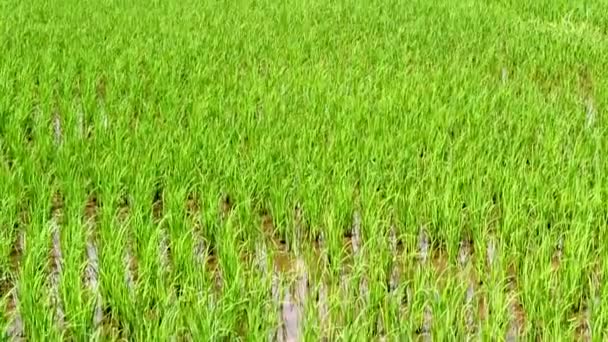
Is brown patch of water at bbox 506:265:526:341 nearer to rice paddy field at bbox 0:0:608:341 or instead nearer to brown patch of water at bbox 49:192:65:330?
rice paddy field at bbox 0:0:608:341

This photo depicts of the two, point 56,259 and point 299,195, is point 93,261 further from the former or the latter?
point 299,195

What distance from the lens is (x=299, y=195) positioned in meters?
3.35

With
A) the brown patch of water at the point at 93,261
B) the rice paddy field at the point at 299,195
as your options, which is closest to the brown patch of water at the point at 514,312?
the rice paddy field at the point at 299,195

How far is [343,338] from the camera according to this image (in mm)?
2076

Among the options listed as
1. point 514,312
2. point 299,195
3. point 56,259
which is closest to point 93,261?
point 56,259

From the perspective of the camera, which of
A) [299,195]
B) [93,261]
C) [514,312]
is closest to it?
[514,312]

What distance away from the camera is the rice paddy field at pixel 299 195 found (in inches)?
94.0

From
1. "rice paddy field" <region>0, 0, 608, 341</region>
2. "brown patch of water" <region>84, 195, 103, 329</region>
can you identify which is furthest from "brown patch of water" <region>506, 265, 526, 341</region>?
"brown patch of water" <region>84, 195, 103, 329</region>

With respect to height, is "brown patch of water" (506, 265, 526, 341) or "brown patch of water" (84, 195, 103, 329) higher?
"brown patch of water" (84, 195, 103, 329)

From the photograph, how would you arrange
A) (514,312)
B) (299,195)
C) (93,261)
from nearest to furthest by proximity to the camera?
(514,312) < (93,261) < (299,195)

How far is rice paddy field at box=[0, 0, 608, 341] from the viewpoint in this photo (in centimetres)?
239

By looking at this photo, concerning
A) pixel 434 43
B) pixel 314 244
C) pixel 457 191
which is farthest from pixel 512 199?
Result: pixel 434 43

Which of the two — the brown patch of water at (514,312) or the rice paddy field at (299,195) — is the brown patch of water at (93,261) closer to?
the rice paddy field at (299,195)

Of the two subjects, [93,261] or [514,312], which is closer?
[514,312]
